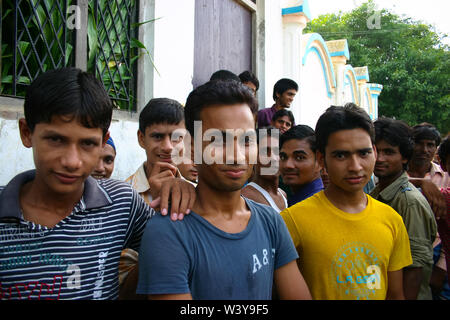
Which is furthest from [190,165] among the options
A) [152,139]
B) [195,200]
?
[195,200]

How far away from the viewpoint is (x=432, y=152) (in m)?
3.70

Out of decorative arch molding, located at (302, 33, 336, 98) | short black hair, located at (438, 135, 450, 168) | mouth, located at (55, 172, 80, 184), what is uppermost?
decorative arch molding, located at (302, 33, 336, 98)

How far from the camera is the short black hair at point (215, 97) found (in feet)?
4.80

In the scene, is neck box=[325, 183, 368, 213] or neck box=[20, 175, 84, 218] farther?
neck box=[325, 183, 368, 213]

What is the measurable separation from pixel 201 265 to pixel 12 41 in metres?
2.40

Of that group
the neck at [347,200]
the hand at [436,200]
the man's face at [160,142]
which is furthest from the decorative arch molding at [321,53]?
the neck at [347,200]

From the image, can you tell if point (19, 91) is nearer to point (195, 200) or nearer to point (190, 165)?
point (190, 165)

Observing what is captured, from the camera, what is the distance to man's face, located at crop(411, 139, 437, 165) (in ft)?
12.0

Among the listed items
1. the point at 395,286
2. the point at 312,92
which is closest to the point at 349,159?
the point at 395,286

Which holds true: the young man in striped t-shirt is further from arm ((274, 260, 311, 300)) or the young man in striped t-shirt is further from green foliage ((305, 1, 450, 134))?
green foliage ((305, 1, 450, 134))

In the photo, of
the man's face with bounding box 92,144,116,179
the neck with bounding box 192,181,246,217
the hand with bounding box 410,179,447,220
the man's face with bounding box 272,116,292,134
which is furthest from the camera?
the man's face with bounding box 272,116,292,134

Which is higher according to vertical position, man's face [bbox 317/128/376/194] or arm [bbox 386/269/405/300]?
man's face [bbox 317/128/376/194]

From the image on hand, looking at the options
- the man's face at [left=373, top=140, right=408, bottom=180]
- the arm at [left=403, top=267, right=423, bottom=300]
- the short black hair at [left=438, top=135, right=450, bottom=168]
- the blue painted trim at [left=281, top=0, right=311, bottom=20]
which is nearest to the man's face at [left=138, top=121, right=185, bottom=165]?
the man's face at [left=373, top=140, right=408, bottom=180]

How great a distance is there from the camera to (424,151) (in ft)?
12.0
